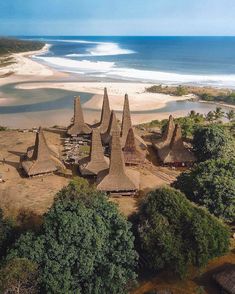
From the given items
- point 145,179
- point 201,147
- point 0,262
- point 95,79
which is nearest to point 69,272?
point 0,262

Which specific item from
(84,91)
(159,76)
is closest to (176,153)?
(84,91)

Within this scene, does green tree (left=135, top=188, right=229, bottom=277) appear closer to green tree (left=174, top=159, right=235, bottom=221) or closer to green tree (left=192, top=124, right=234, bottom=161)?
green tree (left=174, top=159, right=235, bottom=221)

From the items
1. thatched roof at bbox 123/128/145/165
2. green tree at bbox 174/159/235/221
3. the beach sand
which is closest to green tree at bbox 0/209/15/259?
green tree at bbox 174/159/235/221

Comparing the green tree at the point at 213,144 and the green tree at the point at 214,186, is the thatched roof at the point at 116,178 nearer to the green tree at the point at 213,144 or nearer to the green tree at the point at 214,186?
the green tree at the point at 214,186

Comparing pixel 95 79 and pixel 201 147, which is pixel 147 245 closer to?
→ pixel 201 147

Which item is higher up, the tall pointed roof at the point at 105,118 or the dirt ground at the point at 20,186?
the tall pointed roof at the point at 105,118

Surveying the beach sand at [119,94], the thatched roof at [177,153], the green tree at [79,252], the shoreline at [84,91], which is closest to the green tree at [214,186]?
the thatched roof at [177,153]
